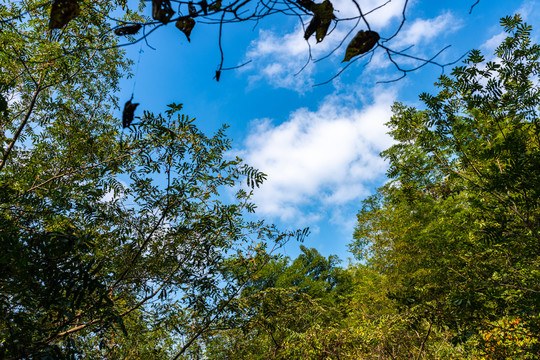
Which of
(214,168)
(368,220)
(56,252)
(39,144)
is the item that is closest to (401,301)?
(214,168)

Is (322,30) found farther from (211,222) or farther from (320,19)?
(211,222)

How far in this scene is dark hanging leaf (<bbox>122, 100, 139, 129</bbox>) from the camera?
1.04 meters

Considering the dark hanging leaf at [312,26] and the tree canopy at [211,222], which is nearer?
the dark hanging leaf at [312,26]

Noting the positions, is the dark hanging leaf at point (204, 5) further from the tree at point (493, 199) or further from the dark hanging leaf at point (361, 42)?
the tree at point (493, 199)

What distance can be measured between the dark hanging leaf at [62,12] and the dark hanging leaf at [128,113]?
0.95ft

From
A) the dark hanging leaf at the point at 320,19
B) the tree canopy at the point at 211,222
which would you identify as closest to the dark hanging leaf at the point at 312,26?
the dark hanging leaf at the point at 320,19

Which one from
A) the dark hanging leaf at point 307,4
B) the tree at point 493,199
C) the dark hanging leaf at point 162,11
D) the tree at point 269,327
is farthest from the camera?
the tree at point 269,327

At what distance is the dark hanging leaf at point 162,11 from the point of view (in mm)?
855

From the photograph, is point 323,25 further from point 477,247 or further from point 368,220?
point 368,220

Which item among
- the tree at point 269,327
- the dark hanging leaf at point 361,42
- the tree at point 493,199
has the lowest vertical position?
the tree at point 269,327

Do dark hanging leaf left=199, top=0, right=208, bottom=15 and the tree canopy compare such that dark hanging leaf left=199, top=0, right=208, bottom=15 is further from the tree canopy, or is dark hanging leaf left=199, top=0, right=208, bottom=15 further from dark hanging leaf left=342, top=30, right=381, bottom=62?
the tree canopy

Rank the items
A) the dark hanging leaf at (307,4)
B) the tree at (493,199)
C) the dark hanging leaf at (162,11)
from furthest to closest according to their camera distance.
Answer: the tree at (493,199) < the dark hanging leaf at (307,4) < the dark hanging leaf at (162,11)

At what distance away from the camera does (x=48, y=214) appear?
384 centimetres

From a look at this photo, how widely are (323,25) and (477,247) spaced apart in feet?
20.7
